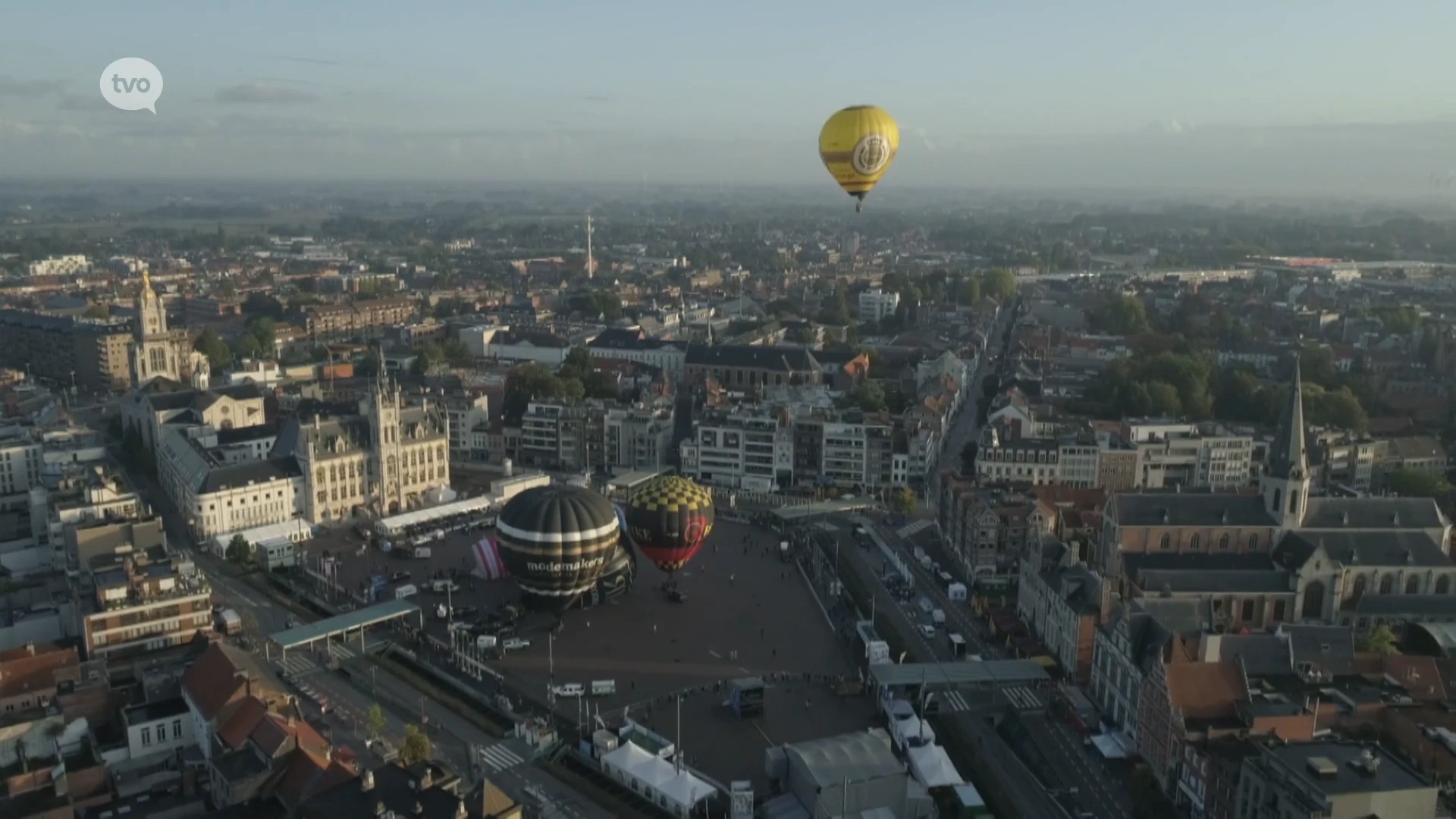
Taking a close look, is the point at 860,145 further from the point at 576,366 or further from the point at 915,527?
the point at 576,366

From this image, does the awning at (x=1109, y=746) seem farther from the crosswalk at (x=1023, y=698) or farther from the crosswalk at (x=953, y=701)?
the crosswalk at (x=953, y=701)

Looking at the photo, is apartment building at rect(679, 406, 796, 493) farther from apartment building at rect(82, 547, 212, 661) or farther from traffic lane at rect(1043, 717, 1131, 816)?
apartment building at rect(82, 547, 212, 661)

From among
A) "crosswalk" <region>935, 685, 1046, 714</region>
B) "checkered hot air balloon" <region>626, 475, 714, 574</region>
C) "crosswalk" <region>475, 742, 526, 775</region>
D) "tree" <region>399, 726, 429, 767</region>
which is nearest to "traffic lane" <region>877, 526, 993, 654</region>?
"crosswalk" <region>935, 685, 1046, 714</region>

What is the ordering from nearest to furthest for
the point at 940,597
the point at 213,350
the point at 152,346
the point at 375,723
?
1. the point at 375,723
2. the point at 940,597
3. the point at 152,346
4. the point at 213,350

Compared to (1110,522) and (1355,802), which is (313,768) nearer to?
(1355,802)

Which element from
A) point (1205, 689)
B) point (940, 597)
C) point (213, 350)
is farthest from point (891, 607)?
point (213, 350)

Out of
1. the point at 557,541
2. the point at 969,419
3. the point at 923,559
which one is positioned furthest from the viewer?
the point at 969,419
